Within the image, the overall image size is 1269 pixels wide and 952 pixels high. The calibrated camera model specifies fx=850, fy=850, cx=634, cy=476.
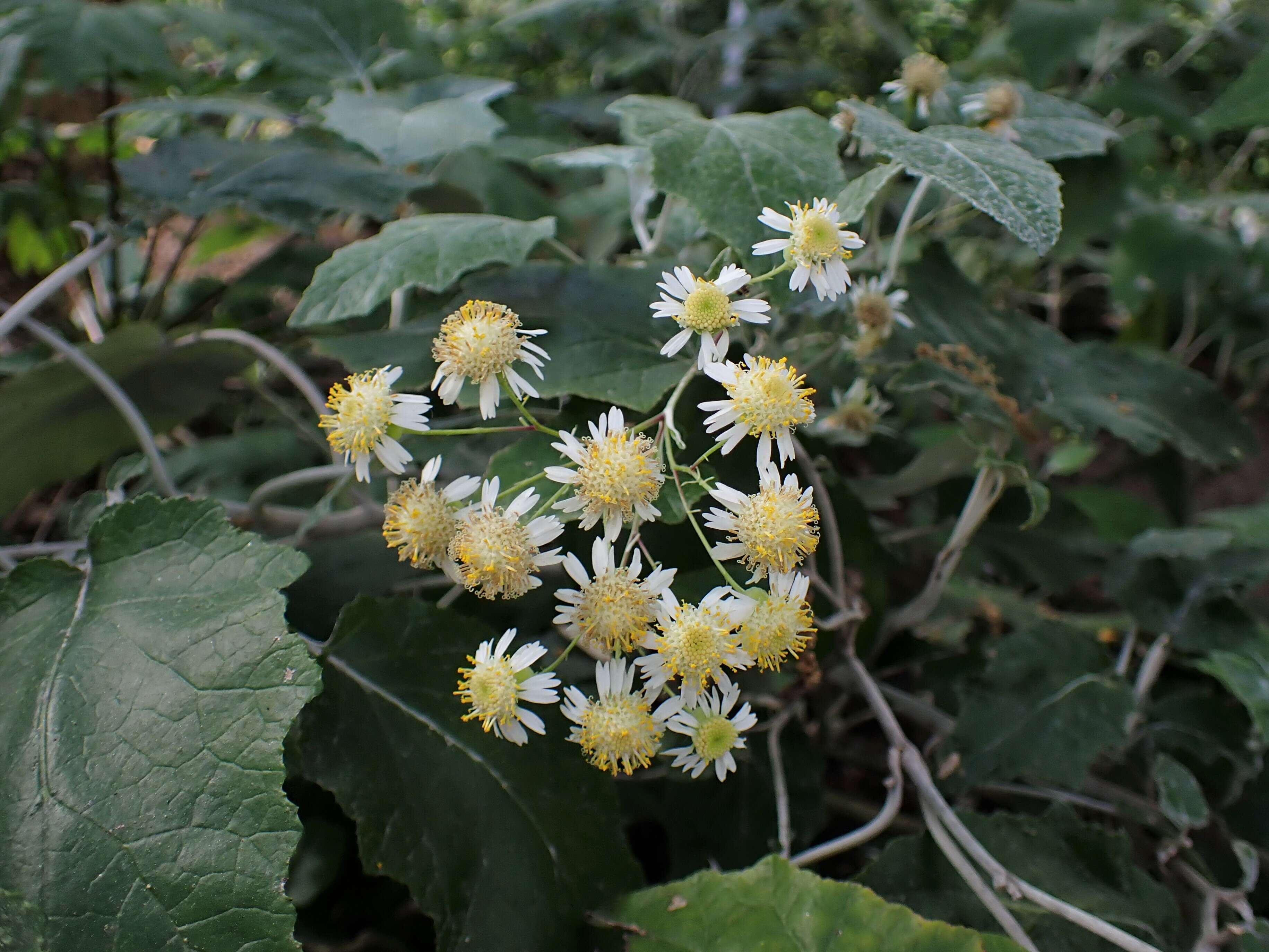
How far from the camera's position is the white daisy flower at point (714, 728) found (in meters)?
0.47

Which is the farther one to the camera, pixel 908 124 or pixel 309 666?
pixel 908 124

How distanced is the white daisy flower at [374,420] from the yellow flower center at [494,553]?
0.22ft

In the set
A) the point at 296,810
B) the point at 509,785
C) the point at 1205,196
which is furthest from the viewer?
the point at 1205,196

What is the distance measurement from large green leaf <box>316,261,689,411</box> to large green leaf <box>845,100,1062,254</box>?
0.19 meters

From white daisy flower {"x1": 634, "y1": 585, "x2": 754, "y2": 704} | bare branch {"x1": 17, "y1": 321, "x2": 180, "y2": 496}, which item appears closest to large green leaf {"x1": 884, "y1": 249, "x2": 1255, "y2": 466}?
white daisy flower {"x1": 634, "y1": 585, "x2": 754, "y2": 704}

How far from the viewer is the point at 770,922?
1.68 feet

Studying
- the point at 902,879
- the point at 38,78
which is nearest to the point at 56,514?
the point at 38,78

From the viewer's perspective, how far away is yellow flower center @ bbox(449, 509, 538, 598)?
1.43ft

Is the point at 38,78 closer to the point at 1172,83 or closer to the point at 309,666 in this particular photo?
the point at 309,666

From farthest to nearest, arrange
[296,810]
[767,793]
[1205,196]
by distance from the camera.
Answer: [1205,196] → [767,793] → [296,810]

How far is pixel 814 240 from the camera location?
47 cm

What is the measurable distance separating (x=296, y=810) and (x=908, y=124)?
0.71 metres

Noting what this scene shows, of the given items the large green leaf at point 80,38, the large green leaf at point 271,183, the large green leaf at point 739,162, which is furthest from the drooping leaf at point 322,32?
the large green leaf at point 739,162

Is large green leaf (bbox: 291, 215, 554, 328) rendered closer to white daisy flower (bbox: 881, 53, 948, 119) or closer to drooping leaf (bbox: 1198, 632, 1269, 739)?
white daisy flower (bbox: 881, 53, 948, 119)
